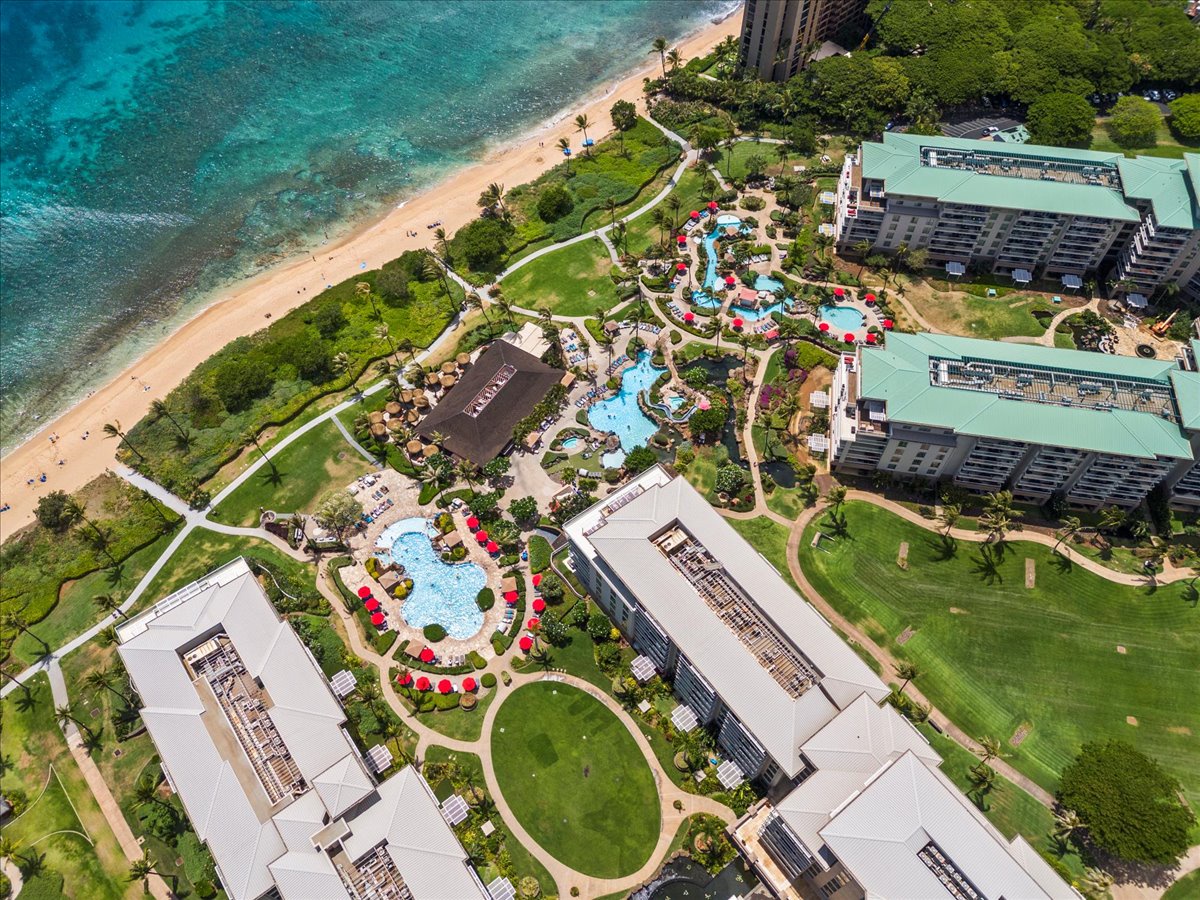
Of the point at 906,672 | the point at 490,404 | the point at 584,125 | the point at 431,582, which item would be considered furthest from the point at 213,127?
the point at 906,672

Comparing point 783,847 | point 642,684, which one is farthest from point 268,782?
point 783,847

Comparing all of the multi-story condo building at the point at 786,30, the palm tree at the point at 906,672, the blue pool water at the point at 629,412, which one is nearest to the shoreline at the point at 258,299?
the multi-story condo building at the point at 786,30

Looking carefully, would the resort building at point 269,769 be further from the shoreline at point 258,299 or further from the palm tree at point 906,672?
the palm tree at point 906,672

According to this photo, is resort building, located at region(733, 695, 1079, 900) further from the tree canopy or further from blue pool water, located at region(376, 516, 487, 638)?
blue pool water, located at region(376, 516, 487, 638)

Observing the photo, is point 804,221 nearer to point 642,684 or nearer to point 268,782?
point 642,684

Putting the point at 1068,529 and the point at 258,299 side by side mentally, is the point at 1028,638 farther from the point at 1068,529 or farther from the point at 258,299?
the point at 258,299
